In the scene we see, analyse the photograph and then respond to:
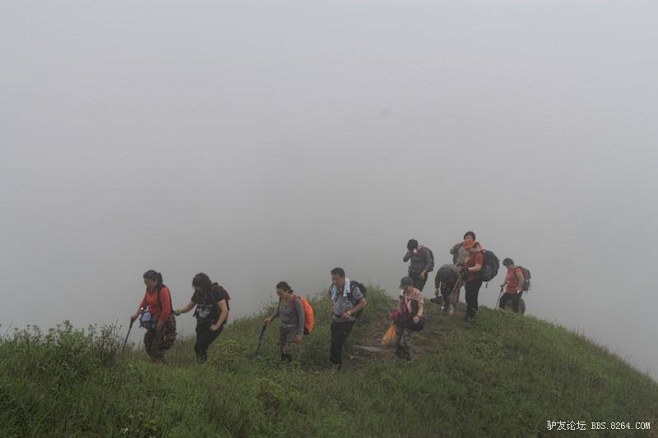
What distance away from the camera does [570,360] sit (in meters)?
10.5

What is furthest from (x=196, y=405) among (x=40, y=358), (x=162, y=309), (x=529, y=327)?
(x=529, y=327)

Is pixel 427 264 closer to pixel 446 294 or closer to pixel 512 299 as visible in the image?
pixel 446 294

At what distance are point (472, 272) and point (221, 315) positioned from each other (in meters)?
6.76

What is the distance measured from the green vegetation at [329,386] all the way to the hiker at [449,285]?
1.98ft

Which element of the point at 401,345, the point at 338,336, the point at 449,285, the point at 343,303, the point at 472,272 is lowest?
the point at 401,345

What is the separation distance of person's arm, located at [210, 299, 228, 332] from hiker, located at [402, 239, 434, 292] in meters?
6.16

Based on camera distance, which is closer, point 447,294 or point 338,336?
point 338,336

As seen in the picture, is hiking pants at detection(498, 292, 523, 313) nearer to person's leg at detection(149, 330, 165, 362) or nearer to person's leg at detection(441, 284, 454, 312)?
person's leg at detection(441, 284, 454, 312)

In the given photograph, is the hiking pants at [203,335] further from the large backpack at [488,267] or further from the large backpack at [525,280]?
the large backpack at [525,280]

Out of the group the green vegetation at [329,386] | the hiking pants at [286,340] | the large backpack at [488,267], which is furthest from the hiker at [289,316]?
the large backpack at [488,267]

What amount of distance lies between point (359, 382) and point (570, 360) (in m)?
5.79

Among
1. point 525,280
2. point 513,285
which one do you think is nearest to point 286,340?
point 513,285

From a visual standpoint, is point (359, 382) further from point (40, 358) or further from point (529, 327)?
point (529, 327)

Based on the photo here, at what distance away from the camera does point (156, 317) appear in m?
8.05
